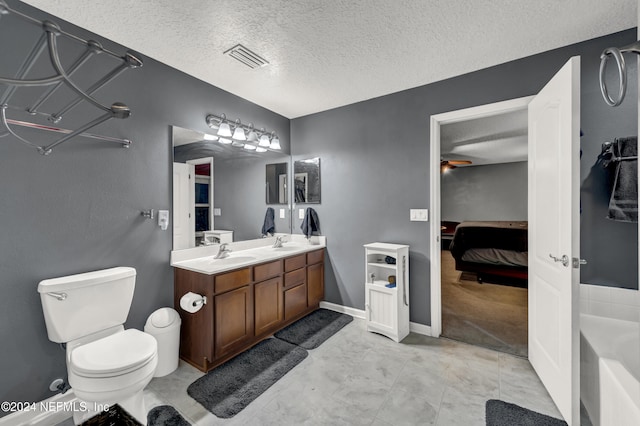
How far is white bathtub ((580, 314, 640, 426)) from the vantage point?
118cm

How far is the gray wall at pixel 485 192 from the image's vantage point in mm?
6836

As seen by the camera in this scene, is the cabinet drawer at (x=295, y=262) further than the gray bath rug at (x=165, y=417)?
Yes

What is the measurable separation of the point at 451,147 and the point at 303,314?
4.22 m

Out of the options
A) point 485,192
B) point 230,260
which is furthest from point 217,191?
point 485,192

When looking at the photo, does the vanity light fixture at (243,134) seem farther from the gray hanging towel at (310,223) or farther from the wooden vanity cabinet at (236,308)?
the wooden vanity cabinet at (236,308)

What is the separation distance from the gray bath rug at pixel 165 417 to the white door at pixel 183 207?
3.78 feet

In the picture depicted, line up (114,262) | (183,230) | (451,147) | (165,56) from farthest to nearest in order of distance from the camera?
(451,147), (183,230), (165,56), (114,262)

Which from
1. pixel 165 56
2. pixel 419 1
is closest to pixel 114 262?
pixel 165 56

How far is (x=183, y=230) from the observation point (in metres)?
2.43

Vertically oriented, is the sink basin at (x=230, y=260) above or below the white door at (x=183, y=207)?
below

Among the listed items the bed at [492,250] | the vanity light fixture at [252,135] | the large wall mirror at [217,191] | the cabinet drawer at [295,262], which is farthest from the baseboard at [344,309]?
the bed at [492,250]

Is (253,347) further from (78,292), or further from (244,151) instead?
(244,151)

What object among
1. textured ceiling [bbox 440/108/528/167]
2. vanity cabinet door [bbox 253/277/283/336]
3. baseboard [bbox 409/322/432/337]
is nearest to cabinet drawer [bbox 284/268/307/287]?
vanity cabinet door [bbox 253/277/283/336]

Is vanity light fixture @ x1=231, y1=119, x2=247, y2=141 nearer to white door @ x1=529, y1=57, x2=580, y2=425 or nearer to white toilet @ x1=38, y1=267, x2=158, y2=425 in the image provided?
white toilet @ x1=38, y1=267, x2=158, y2=425
